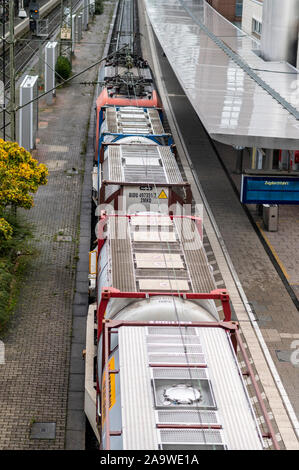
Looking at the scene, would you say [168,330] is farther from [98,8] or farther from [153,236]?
[98,8]

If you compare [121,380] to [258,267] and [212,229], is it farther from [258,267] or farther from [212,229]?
[212,229]

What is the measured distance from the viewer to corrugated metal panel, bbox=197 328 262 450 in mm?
8492

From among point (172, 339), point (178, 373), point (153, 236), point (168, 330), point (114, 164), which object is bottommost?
point (178, 373)

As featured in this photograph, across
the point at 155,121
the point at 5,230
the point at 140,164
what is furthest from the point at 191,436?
the point at 155,121

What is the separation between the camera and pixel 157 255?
13148 millimetres

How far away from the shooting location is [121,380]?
375 inches

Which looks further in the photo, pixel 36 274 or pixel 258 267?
pixel 258 267

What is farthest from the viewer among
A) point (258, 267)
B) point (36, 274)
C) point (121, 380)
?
point (258, 267)

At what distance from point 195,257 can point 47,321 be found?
18.8 feet

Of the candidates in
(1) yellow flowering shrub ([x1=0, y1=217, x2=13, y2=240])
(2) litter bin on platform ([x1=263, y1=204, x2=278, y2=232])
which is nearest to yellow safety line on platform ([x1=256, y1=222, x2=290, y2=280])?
(2) litter bin on platform ([x1=263, y1=204, x2=278, y2=232])

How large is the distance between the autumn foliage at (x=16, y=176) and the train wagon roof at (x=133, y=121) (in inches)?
140

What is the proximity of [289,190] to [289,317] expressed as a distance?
4682mm

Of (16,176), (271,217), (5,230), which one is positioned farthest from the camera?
(271,217)
